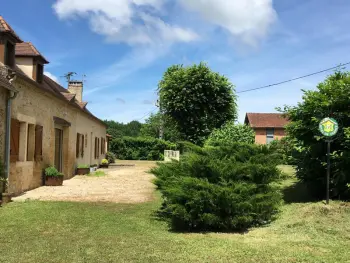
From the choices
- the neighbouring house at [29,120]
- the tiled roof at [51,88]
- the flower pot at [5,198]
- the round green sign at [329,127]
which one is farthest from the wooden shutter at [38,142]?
the round green sign at [329,127]

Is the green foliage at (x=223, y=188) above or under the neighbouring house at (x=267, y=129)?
under

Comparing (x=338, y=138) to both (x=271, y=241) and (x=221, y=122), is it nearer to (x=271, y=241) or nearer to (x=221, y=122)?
(x=271, y=241)

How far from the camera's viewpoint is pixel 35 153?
13188mm

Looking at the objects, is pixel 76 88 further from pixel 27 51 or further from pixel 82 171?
pixel 27 51

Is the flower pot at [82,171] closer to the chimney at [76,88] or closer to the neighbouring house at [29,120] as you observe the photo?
the neighbouring house at [29,120]

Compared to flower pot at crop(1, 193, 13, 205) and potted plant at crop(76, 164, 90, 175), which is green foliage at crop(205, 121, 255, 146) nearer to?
potted plant at crop(76, 164, 90, 175)

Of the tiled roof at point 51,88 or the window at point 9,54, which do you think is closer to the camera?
the window at point 9,54

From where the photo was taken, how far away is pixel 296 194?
10.5 meters

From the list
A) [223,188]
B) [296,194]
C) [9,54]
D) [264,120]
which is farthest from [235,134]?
[264,120]

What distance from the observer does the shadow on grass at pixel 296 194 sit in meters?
9.50

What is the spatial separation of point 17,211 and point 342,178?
7.34m

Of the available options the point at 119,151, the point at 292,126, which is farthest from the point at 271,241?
the point at 119,151

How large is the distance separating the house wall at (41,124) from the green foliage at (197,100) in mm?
7032

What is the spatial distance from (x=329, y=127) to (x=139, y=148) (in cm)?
3448
